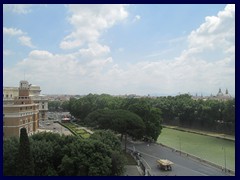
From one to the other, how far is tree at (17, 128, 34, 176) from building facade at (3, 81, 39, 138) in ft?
17.5

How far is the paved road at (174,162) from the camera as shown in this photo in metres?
8.70

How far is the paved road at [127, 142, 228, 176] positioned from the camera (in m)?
8.70

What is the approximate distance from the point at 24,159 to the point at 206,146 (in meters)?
8.84

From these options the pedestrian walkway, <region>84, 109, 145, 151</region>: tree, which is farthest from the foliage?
<region>84, 109, 145, 151</region>: tree

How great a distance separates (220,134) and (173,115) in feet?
16.1

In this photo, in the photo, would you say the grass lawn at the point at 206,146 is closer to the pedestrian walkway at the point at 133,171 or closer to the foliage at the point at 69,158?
the pedestrian walkway at the point at 133,171

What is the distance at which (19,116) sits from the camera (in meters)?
12.5

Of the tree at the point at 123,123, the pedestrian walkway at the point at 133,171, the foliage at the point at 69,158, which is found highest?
the tree at the point at 123,123

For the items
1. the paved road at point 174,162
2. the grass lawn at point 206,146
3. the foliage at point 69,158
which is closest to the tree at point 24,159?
the foliage at point 69,158

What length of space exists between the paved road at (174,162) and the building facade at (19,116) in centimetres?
470

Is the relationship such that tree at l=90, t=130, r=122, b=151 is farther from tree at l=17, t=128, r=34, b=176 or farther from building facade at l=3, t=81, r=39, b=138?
building facade at l=3, t=81, r=39, b=138

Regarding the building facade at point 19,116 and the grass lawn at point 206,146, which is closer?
the grass lawn at point 206,146

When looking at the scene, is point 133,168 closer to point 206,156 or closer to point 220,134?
point 206,156

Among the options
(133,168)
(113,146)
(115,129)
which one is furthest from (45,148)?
(115,129)
